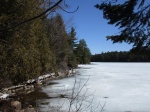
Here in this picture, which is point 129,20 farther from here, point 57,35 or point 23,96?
point 57,35

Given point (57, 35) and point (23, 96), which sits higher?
point (57, 35)

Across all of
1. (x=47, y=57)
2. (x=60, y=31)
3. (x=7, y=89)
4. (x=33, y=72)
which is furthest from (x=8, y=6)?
(x=60, y=31)

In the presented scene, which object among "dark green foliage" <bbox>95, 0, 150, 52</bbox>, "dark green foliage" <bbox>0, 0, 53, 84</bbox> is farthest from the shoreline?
"dark green foliage" <bbox>95, 0, 150, 52</bbox>

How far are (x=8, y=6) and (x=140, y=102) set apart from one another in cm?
741

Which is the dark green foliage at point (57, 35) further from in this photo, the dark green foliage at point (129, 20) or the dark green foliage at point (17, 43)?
the dark green foliage at point (129, 20)

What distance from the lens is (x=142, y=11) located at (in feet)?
18.9

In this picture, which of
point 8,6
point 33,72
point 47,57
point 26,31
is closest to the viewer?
point 8,6

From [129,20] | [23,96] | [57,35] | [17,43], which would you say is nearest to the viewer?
[129,20]

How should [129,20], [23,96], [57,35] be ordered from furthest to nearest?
[57,35] < [23,96] < [129,20]

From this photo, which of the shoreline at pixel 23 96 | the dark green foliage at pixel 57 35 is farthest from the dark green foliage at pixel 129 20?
the dark green foliage at pixel 57 35

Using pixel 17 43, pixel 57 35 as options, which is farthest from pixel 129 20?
pixel 57 35

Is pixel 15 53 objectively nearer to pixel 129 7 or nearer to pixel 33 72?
pixel 33 72

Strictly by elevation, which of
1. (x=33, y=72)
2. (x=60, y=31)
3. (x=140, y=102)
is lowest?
(x=140, y=102)

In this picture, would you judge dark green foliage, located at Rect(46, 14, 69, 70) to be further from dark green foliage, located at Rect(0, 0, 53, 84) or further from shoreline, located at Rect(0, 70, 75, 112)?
dark green foliage, located at Rect(0, 0, 53, 84)
